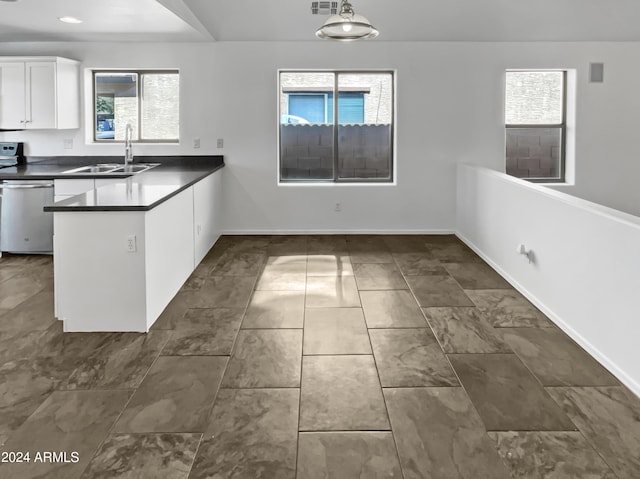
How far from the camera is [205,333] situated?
12.4 feet

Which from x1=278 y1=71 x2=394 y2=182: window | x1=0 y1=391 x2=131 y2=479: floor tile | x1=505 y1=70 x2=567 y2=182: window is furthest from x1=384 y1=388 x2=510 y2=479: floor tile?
x1=505 y1=70 x2=567 y2=182: window

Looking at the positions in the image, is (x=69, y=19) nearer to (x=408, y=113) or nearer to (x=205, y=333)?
(x=205, y=333)

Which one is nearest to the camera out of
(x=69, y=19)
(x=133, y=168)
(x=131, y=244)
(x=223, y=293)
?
(x=131, y=244)

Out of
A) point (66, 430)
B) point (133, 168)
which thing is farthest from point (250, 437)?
point (133, 168)

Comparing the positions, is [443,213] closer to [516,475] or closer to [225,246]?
[225,246]

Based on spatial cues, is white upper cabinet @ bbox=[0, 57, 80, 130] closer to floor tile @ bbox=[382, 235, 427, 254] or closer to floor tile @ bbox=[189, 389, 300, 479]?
floor tile @ bbox=[382, 235, 427, 254]

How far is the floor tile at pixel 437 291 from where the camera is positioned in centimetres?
441

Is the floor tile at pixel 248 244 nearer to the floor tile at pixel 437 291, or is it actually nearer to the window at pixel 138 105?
the window at pixel 138 105

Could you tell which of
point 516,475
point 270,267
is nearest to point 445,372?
point 516,475

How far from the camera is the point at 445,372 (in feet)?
10.4

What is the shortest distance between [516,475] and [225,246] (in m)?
4.66

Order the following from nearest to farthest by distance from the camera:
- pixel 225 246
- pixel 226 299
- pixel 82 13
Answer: pixel 226 299 < pixel 82 13 < pixel 225 246

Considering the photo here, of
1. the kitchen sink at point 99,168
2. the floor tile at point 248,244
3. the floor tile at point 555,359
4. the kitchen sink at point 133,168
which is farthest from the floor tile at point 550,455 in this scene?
the kitchen sink at point 99,168

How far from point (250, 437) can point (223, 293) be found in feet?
7.45
